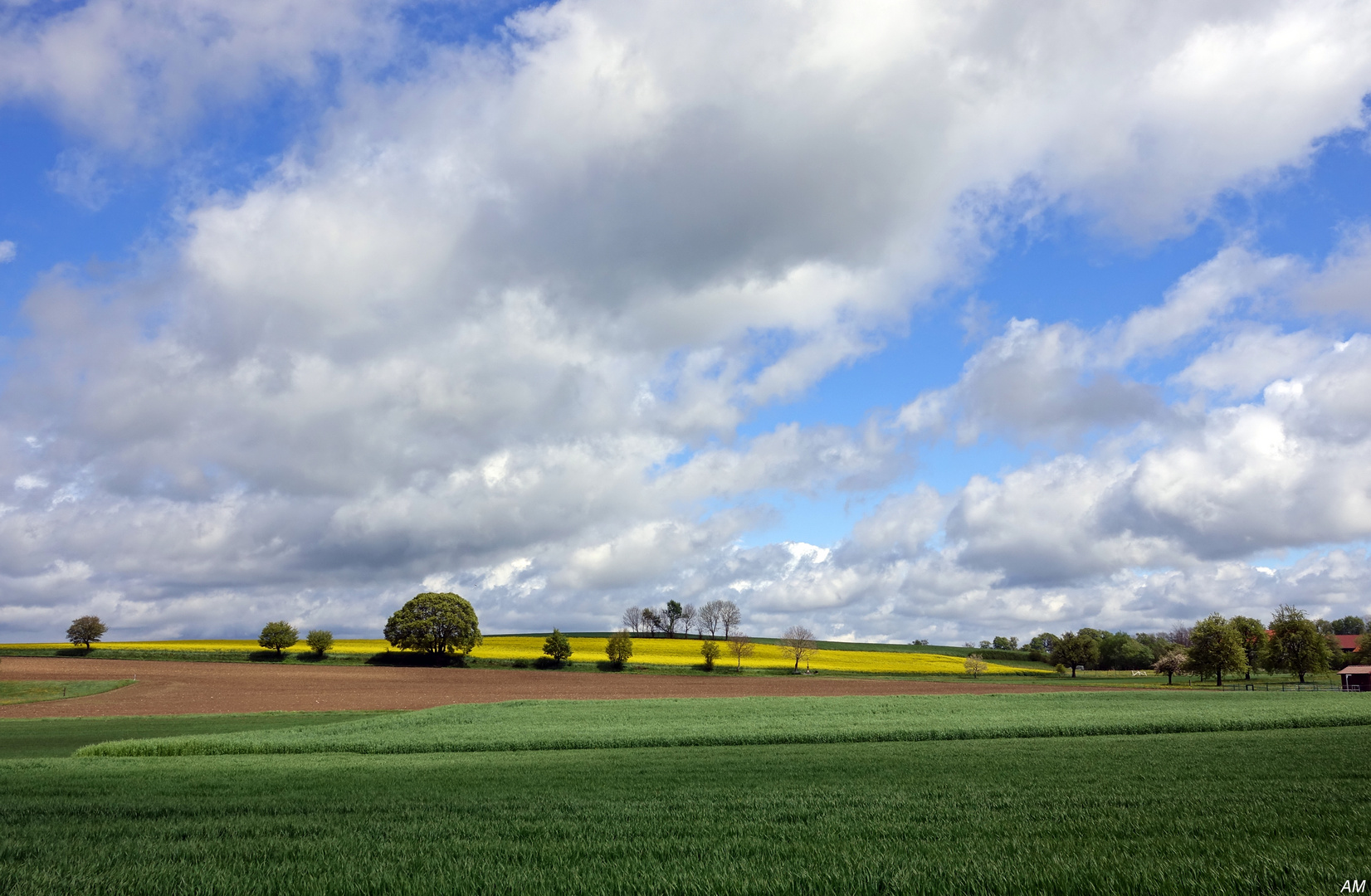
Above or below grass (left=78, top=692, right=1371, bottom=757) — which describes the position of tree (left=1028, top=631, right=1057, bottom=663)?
below

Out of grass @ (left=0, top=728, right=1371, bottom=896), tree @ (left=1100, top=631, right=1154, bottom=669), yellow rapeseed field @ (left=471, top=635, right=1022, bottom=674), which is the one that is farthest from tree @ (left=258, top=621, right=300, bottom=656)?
tree @ (left=1100, top=631, right=1154, bottom=669)

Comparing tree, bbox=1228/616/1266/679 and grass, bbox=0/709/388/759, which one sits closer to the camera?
grass, bbox=0/709/388/759

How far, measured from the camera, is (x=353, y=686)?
2936 inches

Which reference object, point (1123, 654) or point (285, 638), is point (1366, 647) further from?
point (285, 638)

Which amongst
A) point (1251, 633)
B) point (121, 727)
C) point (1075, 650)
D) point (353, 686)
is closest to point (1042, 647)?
point (1075, 650)

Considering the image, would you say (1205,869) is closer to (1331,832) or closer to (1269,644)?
(1331,832)

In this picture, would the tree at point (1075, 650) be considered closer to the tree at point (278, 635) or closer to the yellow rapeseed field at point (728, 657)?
the yellow rapeseed field at point (728, 657)

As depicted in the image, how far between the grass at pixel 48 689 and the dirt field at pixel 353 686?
215 cm

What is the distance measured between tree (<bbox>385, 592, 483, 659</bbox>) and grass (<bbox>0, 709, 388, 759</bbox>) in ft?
156

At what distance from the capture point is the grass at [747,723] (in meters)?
32.2

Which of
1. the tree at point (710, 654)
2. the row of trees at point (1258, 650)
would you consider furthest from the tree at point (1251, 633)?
the tree at point (710, 654)

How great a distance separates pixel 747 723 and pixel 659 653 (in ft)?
293

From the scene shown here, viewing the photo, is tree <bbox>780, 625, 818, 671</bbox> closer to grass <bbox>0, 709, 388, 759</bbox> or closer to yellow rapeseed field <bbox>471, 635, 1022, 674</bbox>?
yellow rapeseed field <bbox>471, 635, 1022, 674</bbox>

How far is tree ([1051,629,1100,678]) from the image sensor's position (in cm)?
12775
